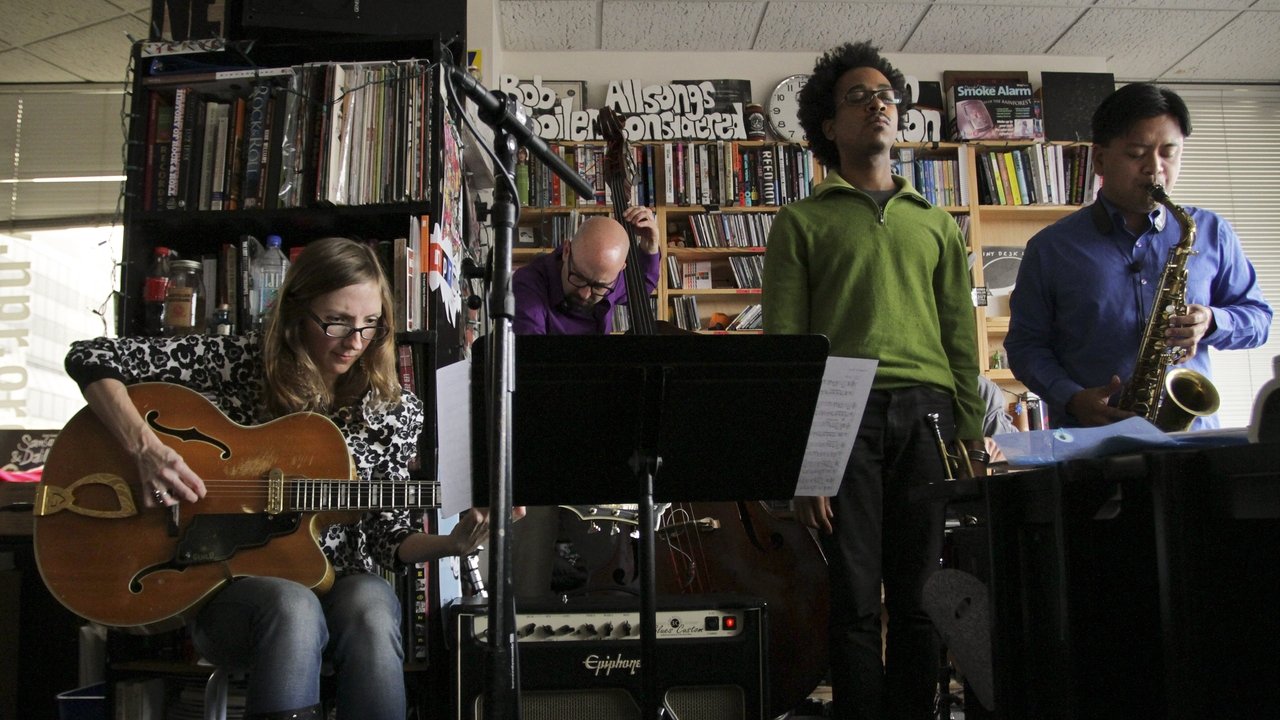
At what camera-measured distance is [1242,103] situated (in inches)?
213

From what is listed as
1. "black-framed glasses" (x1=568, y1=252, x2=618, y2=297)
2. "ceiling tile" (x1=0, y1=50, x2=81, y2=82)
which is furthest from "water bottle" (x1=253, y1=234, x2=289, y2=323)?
"ceiling tile" (x1=0, y1=50, x2=81, y2=82)

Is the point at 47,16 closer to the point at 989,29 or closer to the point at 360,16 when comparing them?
the point at 360,16

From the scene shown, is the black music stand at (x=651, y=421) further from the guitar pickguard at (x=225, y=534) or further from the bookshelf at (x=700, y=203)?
the bookshelf at (x=700, y=203)

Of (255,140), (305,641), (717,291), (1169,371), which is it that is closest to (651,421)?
(305,641)

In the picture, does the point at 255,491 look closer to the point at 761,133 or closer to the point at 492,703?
the point at 492,703

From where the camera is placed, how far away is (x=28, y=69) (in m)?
4.65

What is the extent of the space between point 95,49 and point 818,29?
12.0 ft

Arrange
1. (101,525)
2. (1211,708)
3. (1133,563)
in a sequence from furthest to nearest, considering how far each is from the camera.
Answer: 1. (101,525)
2. (1133,563)
3. (1211,708)

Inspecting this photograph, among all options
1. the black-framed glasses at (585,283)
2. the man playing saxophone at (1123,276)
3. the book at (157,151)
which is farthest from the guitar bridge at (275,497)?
the man playing saxophone at (1123,276)

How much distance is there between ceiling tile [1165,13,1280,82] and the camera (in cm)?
477

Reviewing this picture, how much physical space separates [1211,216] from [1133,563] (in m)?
1.28

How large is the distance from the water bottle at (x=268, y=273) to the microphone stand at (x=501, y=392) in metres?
1.26

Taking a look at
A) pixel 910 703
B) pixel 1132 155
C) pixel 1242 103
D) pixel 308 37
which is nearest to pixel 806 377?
pixel 910 703

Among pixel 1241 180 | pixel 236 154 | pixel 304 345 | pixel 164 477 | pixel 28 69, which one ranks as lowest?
pixel 164 477
